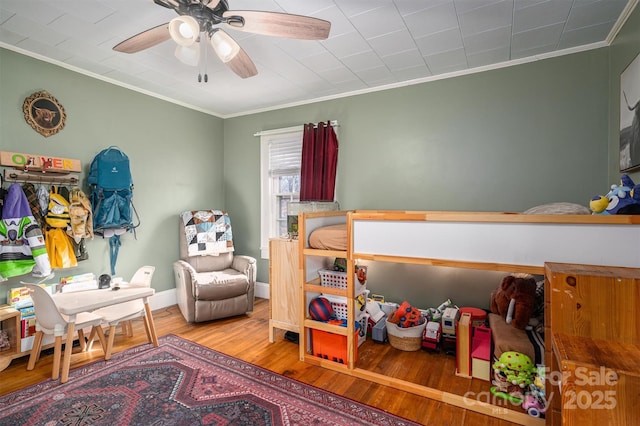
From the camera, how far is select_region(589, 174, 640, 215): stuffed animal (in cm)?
151

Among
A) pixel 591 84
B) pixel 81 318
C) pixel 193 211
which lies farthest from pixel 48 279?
pixel 591 84

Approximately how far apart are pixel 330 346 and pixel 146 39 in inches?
96.4

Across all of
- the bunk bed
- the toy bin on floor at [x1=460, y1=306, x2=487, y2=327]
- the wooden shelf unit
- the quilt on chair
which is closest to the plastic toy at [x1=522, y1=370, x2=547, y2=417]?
the bunk bed

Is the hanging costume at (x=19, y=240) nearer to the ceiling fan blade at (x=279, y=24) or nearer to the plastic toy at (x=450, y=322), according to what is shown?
the ceiling fan blade at (x=279, y=24)

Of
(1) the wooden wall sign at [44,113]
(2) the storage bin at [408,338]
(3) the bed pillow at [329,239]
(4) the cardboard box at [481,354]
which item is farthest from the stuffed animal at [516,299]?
(1) the wooden wall sign at [44,113]

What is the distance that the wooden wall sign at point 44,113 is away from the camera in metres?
2.67

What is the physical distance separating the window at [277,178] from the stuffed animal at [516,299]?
247cm

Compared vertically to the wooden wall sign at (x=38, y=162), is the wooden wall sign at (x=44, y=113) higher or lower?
higher

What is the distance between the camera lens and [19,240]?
247 centimetres

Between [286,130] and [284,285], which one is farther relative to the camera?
[286,130]

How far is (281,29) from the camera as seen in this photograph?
1657 mm

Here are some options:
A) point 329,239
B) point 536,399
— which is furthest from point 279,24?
point 536,399

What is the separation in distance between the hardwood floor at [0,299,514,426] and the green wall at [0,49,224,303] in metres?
0.71

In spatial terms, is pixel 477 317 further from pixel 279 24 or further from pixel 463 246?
pixel 279 24
